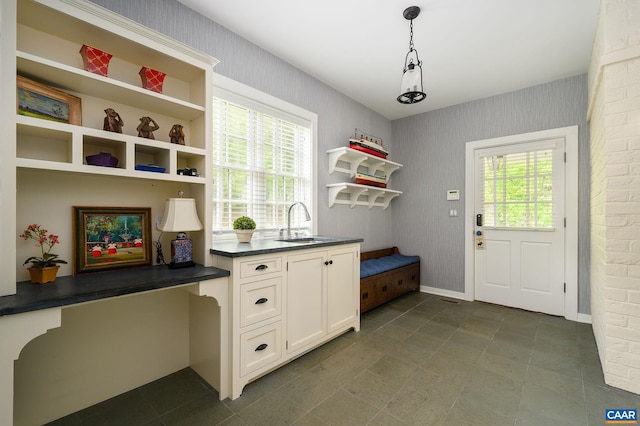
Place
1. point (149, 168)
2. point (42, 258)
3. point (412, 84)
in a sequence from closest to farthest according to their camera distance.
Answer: point (42, 258) → point (149, 168) → point (412, 84)

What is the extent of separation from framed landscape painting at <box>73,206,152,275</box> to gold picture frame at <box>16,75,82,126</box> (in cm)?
52

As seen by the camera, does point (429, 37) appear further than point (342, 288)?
No

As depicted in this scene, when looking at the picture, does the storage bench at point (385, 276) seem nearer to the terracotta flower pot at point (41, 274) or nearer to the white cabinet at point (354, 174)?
the white cabinet at point (354, 174)

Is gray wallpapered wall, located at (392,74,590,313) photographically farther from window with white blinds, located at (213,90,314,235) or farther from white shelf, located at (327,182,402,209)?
window with white blinds, located at (213,90,314,235)

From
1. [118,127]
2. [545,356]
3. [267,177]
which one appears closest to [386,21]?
[267,177]

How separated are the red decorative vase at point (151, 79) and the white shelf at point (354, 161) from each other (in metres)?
1.94

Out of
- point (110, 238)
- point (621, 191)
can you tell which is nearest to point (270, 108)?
point (110, 238)

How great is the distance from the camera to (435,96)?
3727 millimetres

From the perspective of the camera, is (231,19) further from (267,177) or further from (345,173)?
(345,173)

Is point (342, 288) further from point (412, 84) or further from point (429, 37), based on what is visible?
point (429, 37)

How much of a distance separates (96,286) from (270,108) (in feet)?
6.81

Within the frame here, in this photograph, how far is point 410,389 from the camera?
6.15 feet

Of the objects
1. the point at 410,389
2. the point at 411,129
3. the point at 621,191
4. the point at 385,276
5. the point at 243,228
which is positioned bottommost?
the point at 410,389

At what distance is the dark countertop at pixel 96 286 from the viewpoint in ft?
3.81
